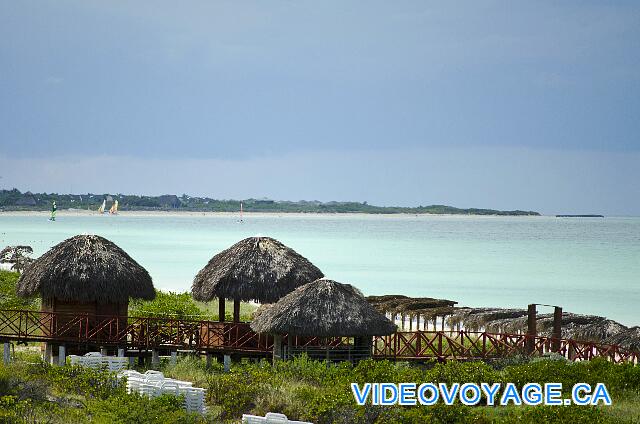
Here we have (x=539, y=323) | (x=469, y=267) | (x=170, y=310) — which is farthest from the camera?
(x=469, y=267)

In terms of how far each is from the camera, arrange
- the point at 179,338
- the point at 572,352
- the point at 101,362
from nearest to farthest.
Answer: the point at 101,362
the point at 179,338
the point at 572,352

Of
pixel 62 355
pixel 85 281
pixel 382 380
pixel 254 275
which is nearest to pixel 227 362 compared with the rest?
pixel 254 275

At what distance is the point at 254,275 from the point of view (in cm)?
2359

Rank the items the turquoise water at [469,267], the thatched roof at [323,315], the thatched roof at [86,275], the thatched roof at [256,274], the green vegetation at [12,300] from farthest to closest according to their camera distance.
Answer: the turquoise water at [469,267] < the green vegetation at [12,300] < the thatched roof at [256,274] < the thatched roof at [86,275] < the thatched roof at [323,315]

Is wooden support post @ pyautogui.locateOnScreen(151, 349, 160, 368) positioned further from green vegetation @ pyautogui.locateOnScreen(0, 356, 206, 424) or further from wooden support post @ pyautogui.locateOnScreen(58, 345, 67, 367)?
green vegetation @ pyautogui.locateOnScreen(0, 356, 206, 424)

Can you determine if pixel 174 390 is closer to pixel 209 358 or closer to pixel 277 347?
pixel 277 347

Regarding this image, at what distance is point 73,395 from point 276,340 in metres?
4.86

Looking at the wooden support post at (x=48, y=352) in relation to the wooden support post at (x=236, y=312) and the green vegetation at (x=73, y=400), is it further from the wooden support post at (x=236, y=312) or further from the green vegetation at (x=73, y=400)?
the wooden support post at (x=236, y=312)

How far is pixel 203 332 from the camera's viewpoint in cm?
2269

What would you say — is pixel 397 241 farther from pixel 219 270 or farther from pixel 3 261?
pixel 219 270

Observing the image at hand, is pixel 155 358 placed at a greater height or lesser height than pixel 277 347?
lesser

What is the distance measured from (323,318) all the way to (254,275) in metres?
3.44

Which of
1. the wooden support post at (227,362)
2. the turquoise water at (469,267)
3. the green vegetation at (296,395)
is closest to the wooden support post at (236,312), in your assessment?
the wooden support post at (227,362)

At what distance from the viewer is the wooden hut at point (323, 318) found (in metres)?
20.5
